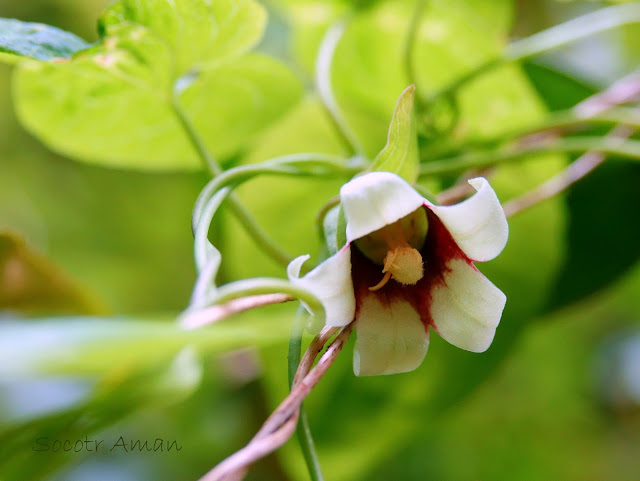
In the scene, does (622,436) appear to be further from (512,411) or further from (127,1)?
(127,1)

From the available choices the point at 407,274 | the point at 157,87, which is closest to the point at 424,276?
the point at 407,274

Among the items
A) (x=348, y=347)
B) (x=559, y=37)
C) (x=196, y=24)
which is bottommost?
(x=348, y=347)

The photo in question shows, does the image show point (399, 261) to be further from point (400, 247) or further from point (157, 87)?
point (157, 87)

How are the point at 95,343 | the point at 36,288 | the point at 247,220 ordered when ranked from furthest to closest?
1. the point at 36,288
2. the point at 247,220
3. the point at 95,343

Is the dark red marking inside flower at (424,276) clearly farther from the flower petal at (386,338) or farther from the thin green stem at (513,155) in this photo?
the thin green stem at (513,155)

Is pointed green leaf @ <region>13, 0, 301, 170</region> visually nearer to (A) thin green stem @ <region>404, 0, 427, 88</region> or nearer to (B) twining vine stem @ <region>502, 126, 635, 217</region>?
(A) thin green stem @ <region>404, 0, 427, 88</region>

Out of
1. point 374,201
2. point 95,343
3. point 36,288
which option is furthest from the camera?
point 36,288

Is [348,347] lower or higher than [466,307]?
lower

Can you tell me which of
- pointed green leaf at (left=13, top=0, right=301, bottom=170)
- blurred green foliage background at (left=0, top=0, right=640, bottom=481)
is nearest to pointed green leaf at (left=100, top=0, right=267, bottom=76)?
pointed green leaf at (left=13, top=0, right=301, bottom=170)
